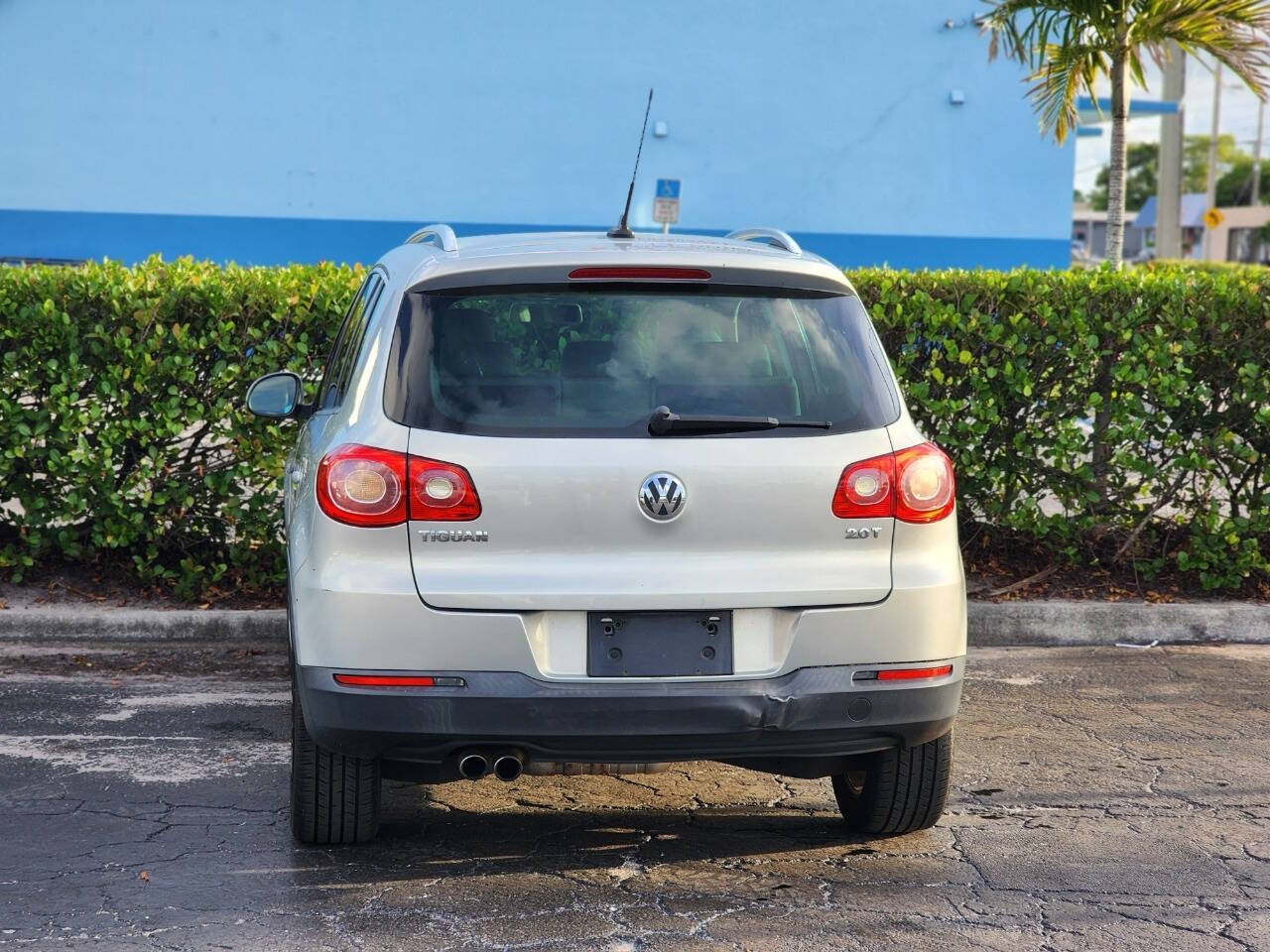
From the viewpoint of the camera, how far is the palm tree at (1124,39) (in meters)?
10.4

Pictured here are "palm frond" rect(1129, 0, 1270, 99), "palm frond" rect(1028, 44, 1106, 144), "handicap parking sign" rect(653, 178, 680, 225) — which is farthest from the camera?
"handicap parking sign" rect(653, 178, 680, 225)

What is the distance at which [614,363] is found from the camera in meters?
4.08

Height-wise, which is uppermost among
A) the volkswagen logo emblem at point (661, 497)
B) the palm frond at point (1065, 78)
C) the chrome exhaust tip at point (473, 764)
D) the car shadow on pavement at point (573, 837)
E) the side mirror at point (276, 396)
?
the palm frond at point (1065, 78)

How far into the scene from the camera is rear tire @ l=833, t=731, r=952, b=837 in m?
4.48

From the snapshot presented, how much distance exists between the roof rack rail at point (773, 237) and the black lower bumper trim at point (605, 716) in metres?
1.40

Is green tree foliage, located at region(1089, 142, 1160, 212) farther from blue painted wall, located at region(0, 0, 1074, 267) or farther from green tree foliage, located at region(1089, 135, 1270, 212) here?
blue painted wall, located at region(0, 0, 1074, 267)

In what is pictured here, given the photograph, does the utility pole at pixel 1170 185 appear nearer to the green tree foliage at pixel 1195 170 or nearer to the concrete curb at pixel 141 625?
the concrete curb at pixel 141 625

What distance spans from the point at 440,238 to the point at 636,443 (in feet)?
3.86

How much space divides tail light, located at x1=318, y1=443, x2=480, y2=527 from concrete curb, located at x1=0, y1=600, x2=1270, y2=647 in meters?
3.70

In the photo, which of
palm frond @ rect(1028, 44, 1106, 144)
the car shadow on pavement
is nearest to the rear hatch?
the car shadow on pavement

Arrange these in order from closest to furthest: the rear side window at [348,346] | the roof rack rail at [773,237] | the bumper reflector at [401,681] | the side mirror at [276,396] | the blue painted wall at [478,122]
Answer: the bumper reflector at [401,681] < the rear side window at [348,346] < the roof rack rail at [773,237] < the side mirror at [276,396] < the blue painted wall at [478,122]

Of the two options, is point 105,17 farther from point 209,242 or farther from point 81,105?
point 209,242

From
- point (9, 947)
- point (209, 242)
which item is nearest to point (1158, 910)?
point (9, 947)

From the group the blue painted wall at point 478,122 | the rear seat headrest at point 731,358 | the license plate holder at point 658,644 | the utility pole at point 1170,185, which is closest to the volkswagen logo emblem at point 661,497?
the license plate holder at point 658,644
